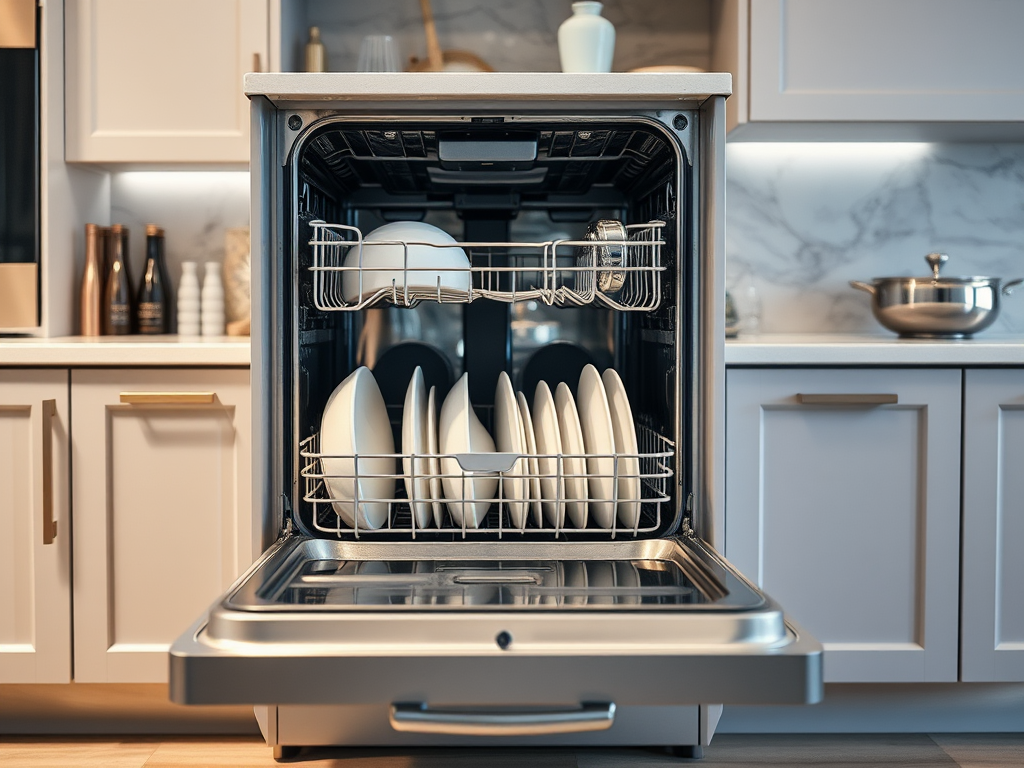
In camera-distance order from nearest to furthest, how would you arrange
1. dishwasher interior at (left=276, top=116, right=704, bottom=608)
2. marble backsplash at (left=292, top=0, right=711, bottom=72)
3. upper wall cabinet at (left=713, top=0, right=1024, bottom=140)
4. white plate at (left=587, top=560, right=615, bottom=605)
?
1. white plate at (left=587, top=560, right=615, bottom=605)
2. dishwasher interior at (left=276, top=116, right=704, bottom=608)
3. upper wall cabinet at (left=713, top=0, right=1024, bottom=140)
4. marble backsplash at (left=292, top=0, right=711, bottom=72)

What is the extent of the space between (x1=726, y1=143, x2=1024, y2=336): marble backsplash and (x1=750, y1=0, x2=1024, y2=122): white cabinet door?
0.35 meters

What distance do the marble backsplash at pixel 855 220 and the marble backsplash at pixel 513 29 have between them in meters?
0.29

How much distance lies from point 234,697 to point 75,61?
4.89 ft

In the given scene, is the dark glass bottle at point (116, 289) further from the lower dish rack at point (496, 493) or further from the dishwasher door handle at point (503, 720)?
the dishwasher door handle at point (503, 720)

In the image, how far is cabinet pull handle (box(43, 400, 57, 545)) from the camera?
1565mm

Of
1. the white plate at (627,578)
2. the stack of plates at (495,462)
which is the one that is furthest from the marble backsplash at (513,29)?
the white plate at (627,578)

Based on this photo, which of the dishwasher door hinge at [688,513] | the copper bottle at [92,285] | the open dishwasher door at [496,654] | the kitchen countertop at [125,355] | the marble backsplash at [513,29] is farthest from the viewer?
the marble backsplash at [513,29]

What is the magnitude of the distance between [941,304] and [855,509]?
1.66 ft

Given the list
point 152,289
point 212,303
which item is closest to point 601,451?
point 212,303

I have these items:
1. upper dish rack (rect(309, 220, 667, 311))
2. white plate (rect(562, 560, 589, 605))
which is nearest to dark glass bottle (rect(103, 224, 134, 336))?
upper dish rack (rect(309, 220, 667, 311))

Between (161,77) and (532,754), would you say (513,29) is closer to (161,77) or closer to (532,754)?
(161,77)

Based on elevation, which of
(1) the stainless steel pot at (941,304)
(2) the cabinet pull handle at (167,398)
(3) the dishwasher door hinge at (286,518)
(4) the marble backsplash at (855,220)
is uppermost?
(4) the marble backsplash at (855,220)

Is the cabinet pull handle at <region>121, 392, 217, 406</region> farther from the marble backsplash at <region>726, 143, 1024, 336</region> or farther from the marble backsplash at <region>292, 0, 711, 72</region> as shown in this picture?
the marble backsplash at <region>726, 143, 1024, 336</region>

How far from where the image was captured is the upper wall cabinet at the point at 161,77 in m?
1.84
